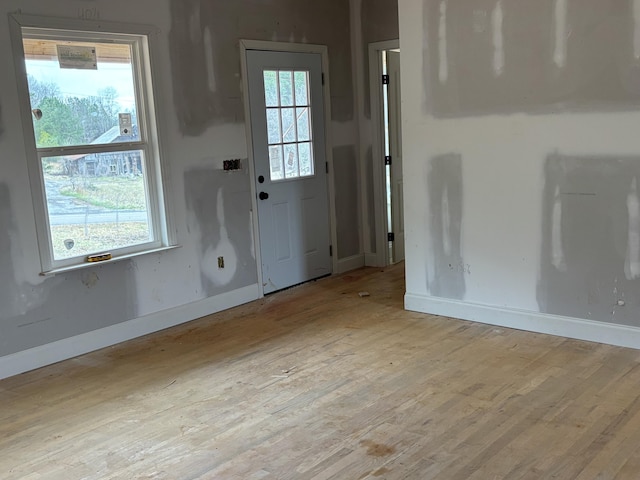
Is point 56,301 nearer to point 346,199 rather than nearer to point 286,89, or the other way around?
point 286,89

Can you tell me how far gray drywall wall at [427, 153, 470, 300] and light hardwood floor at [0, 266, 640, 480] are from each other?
1.00 feet

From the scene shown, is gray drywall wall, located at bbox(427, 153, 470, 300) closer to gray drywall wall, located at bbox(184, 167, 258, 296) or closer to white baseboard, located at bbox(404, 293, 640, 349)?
white baseboard, located at bbox(404, 293, 640, 349)

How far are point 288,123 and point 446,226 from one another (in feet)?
6.23

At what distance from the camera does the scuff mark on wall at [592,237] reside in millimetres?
3938

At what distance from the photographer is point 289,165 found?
5.87 m

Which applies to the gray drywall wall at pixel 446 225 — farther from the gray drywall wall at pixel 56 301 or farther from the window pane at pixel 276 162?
the gray drywall wall at pixel 56 301

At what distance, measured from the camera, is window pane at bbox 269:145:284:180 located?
5.68 metres

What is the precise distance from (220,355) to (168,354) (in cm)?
38

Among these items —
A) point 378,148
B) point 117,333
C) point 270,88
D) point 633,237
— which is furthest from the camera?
point 378,148

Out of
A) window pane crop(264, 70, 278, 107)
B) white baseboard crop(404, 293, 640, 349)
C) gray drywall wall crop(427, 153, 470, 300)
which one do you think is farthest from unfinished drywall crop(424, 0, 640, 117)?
window pane crop(264, 70, 278, 107)

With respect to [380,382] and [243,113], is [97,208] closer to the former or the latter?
[243,113]

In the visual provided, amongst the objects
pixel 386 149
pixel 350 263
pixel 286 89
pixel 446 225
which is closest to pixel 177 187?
pixel 286 89

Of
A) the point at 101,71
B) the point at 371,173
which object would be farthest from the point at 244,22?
the point at 371,173

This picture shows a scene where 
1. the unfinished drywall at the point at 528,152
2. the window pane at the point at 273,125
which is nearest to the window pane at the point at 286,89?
the window pane at the point at 273,125
